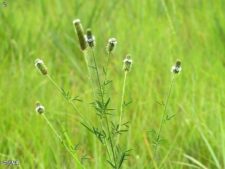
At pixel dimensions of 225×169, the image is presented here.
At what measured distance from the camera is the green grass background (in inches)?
79.6

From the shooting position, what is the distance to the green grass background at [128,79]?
202cm

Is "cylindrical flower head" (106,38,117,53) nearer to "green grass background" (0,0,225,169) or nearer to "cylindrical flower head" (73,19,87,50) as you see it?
"cylindrical flower head" (73,19,87,50)

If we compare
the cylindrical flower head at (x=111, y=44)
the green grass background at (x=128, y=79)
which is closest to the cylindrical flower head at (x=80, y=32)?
the cylindrical flower head at (x=111, y=44)

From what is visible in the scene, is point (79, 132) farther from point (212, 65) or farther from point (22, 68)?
point (212, 65)

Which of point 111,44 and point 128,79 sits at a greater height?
point 128,79

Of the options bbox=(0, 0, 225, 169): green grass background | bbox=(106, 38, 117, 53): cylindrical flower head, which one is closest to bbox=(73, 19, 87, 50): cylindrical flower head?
bbox=(106, 38, 117, 53): cylindrical flower head

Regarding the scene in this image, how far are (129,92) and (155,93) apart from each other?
0.12 metres

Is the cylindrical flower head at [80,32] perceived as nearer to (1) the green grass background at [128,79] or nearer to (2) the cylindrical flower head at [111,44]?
(2) the cylindrical flower head at [111,44]

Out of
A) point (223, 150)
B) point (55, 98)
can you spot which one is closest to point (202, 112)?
point (223, 150)

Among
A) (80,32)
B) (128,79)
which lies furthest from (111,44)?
(128,79)

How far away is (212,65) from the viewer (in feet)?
8.77

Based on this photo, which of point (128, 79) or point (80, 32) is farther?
point (128, 79)

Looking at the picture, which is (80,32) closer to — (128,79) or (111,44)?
(111,44)

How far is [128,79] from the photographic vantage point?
2605 millimetres
